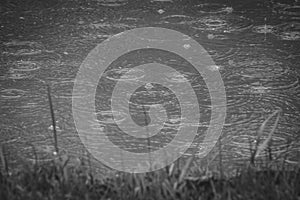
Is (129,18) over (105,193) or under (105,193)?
over

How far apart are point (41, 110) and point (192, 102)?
856 mm

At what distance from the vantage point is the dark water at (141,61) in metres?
3.23

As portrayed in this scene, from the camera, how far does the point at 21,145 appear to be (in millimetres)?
3141

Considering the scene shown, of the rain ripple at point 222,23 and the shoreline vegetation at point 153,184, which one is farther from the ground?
the rain ripple at point 222,23

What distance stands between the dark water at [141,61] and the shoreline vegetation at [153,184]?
0.28m

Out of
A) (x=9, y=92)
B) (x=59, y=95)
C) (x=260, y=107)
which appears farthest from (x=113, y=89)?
(x=260, y=107)

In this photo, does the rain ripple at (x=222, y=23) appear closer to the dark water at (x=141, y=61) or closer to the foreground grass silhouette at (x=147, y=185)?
the dark water at (x=141, y=61)

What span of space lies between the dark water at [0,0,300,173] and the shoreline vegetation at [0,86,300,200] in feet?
0.93

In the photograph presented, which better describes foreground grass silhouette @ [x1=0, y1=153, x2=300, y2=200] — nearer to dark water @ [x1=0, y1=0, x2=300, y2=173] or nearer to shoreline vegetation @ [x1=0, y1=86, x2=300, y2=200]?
shoreline vegetation @ [x1=0, y1=86, x2=300, y2=200]

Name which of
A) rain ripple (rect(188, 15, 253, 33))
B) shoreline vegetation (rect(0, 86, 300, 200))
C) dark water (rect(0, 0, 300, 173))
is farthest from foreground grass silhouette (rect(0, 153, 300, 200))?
rain ripple (rect(188, 15, 253, 33))

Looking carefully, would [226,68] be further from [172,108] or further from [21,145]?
[21,145]

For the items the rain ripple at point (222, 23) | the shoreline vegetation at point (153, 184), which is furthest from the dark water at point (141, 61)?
the shoreline vegetation at point (153, 184)

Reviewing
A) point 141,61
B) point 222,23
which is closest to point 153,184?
point 141,61

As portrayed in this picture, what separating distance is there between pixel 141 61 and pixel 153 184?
164 centimetres
